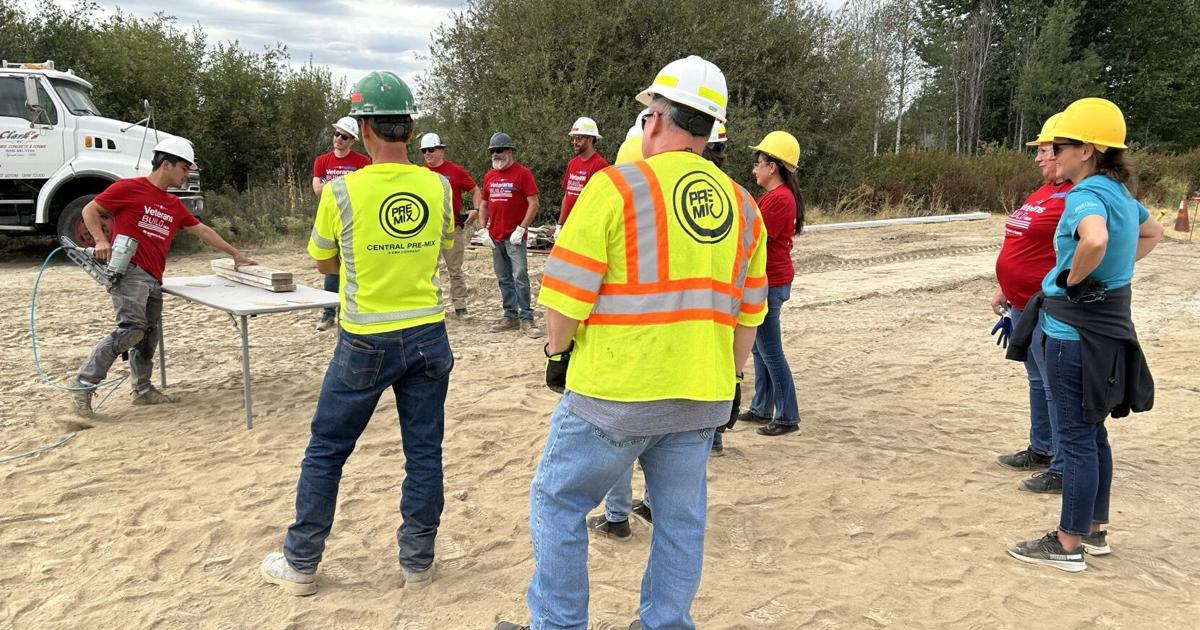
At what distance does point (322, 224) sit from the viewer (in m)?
3.04

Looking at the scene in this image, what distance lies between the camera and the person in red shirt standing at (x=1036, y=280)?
13.8 ft

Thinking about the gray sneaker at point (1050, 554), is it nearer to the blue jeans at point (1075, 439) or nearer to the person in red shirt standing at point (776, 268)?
the blue jeans at point (1075, 439)

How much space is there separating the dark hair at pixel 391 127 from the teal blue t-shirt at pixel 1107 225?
2616mm

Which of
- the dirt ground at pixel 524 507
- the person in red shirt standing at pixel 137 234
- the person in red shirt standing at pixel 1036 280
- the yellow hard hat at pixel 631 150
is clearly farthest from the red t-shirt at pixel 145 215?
the person in red shirt standing at pixel 1036 280

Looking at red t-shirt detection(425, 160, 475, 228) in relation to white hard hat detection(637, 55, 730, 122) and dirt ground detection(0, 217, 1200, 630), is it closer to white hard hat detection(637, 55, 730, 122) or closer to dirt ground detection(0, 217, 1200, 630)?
dirt ground detection(0, 217, 1200, 630)

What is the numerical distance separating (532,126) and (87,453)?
12863 mm

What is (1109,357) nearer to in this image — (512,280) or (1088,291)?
(1088,291)

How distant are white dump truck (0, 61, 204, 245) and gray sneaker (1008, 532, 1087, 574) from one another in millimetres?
11106

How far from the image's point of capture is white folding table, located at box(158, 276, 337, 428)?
4.94 meters

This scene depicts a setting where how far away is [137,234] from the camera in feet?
16.6

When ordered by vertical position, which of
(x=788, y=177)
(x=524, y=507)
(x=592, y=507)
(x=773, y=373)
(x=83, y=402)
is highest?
(x=788, y=177)

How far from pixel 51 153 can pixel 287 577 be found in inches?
397

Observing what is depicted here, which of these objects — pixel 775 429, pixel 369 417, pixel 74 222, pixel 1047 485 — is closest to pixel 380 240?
pixel 369 417

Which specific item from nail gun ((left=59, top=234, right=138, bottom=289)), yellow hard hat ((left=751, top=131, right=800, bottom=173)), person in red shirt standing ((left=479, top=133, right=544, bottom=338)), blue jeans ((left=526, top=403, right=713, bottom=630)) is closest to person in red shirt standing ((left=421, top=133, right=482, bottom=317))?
person in red shirt standing ((left=479, top=133, right=544, bottom=338))
